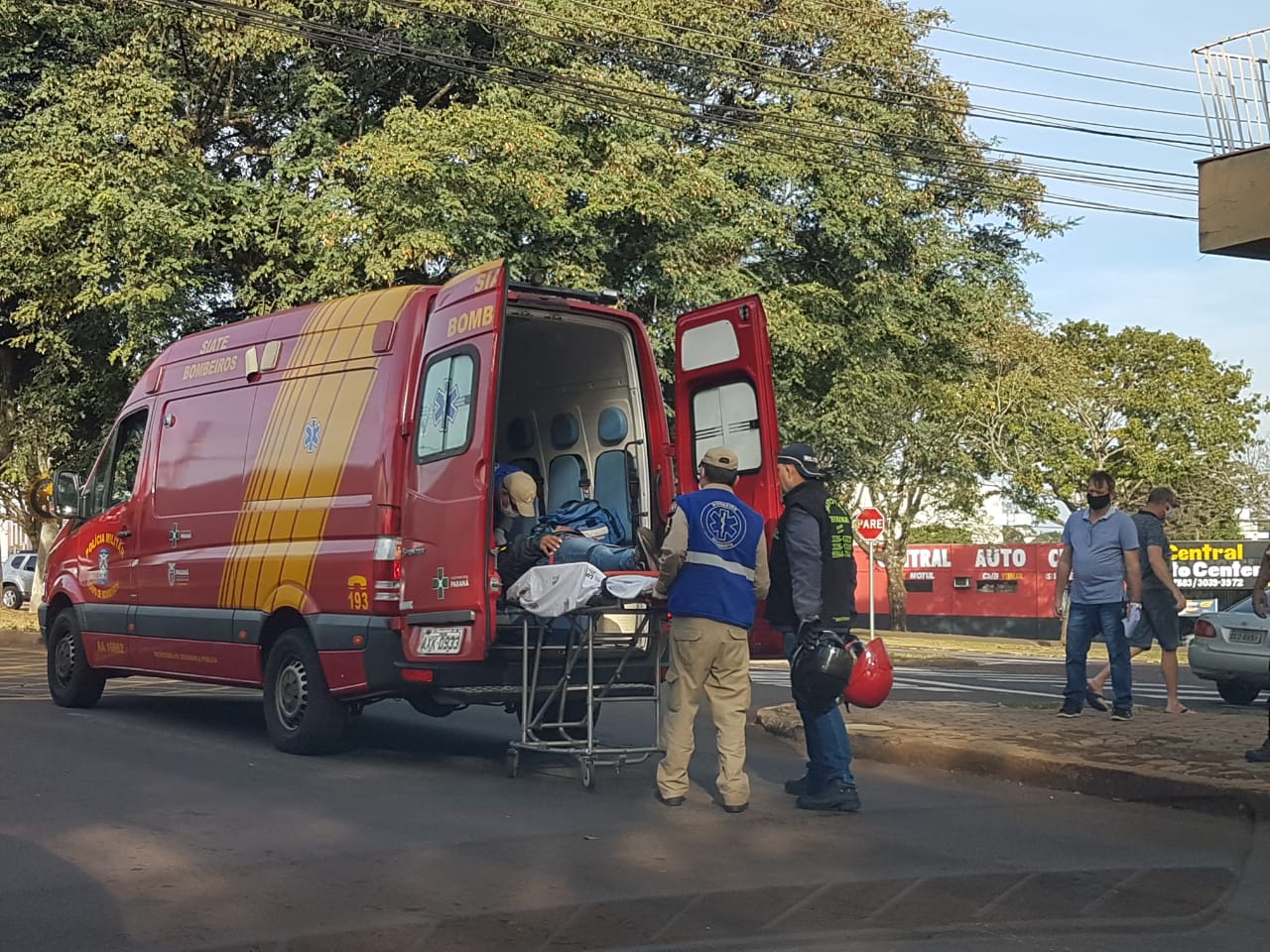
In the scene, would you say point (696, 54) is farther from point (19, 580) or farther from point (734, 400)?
point (19, 580)

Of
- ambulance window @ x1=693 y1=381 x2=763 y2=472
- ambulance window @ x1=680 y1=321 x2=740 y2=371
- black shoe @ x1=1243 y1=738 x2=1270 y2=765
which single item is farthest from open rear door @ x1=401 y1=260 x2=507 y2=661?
black shoe @ x1=1243 y1=738 x2=1270 y2=765

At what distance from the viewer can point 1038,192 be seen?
27922 mm

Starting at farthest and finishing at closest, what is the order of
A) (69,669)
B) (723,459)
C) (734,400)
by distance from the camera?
(69,669)
(734,400)
(723,459)

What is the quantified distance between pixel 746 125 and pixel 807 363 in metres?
3.96

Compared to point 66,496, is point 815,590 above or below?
below

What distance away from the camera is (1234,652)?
51.7 feet

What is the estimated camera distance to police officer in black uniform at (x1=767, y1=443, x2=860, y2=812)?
8375 mm

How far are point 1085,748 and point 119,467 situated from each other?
7476mm

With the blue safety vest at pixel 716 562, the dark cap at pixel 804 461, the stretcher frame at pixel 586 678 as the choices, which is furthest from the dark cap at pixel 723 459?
the stretcher frame at pixel 586 678

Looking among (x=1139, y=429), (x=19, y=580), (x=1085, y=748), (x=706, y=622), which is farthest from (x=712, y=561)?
(x=1139, y=429)

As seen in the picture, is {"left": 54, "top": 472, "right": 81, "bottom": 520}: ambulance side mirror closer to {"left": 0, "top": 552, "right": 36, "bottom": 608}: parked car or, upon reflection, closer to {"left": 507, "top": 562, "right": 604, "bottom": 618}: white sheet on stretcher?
{"left": 507, "top": 562, "right": 604, "bottom": 618}: white sheet on stretcher

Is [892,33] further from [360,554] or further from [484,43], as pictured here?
[360,554]

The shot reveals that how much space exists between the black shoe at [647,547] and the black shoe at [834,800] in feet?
5.53

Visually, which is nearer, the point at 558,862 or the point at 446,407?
the point at 558,862
